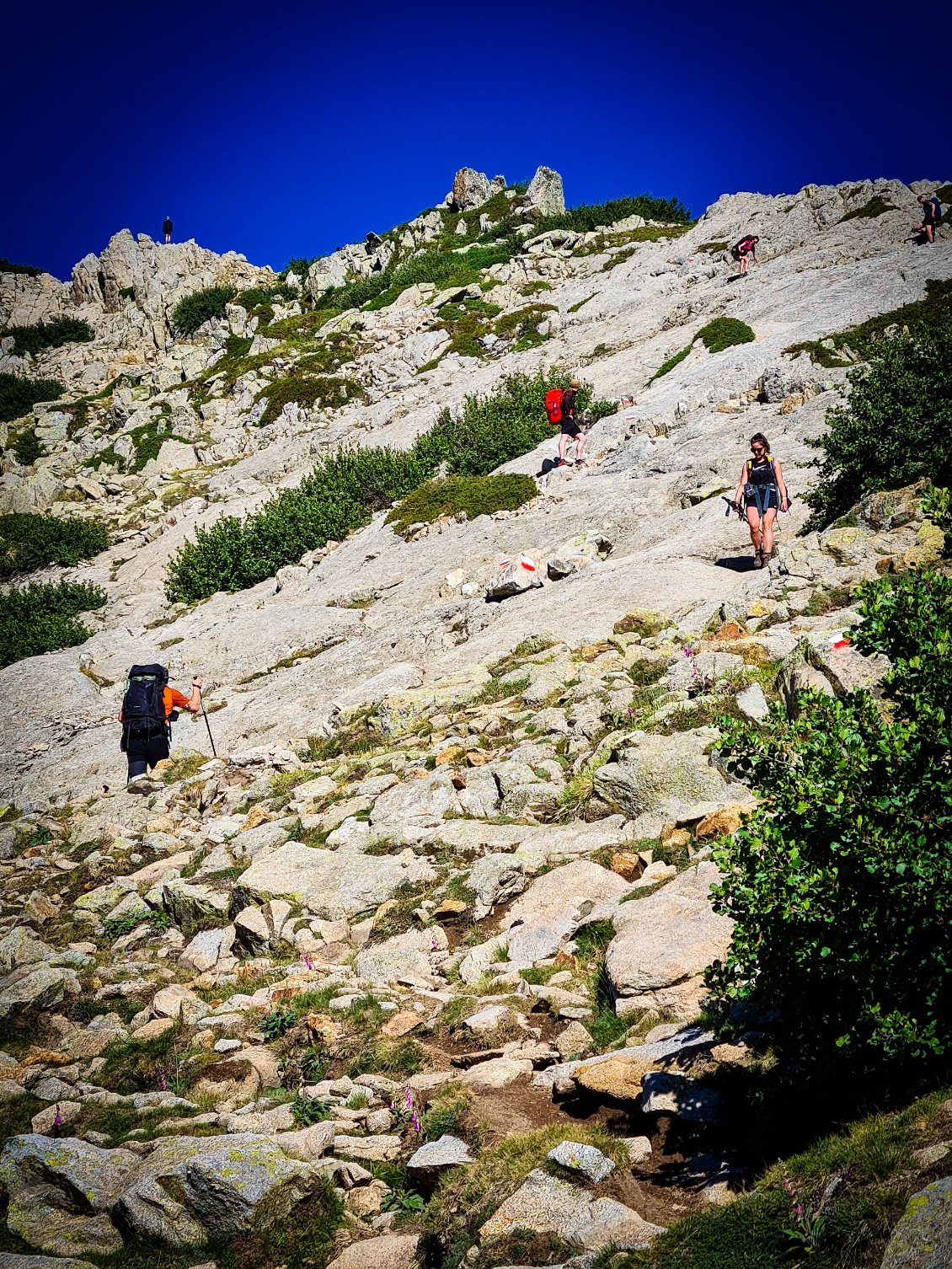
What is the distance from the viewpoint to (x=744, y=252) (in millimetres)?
36906

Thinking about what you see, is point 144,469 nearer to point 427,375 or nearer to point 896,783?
point 427,375

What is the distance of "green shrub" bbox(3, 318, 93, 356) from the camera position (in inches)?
2564

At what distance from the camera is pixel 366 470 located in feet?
98.7

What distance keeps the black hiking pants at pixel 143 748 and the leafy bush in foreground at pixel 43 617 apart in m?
10.6

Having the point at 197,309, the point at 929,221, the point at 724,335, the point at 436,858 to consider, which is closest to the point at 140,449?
the point at 197,309

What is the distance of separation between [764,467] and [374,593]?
35.7 ft

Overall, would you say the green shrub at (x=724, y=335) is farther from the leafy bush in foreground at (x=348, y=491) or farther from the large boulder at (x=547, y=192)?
the large boulder at (x=547, y=192)

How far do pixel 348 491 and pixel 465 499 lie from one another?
6.70 meters

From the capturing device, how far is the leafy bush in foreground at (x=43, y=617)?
25.2 metres

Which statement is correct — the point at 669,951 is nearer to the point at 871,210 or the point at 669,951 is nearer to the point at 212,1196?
the point at 212,1196

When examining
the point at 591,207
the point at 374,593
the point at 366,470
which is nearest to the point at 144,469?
the point at 366,470

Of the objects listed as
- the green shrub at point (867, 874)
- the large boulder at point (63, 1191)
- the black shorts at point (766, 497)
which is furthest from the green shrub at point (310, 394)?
the green shrub at point (867, 874)

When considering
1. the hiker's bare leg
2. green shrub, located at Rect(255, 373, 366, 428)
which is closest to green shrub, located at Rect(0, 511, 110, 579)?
green shrub, located at Rect(255, 373, 366, 428)

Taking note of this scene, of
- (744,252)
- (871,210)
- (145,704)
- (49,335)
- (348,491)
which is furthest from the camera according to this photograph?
(49,335)
